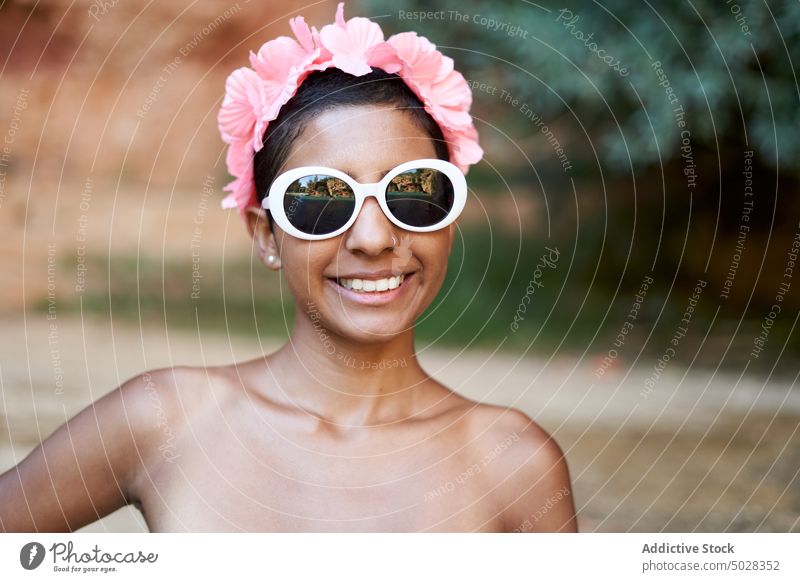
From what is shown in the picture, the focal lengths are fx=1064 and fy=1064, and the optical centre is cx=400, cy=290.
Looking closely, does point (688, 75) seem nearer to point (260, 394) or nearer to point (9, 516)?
point (260, 394)

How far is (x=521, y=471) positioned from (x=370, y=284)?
65cm

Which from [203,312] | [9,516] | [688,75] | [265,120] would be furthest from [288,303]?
[688,75]

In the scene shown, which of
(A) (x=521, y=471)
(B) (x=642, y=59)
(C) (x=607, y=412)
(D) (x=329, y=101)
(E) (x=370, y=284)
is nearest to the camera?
(D) (x=329, y=101)

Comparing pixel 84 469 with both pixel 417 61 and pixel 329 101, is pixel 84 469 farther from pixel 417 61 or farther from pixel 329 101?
pixel 417 61

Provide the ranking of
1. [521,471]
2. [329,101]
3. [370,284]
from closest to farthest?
[329,101] → [370,284] → [521,471]

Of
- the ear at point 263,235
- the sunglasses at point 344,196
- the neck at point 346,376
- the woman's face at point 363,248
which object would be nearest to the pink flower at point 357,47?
the woman's face at point 363,248

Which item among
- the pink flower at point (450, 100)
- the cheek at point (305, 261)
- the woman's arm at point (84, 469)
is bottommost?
the woman's arm at point (84, 469)

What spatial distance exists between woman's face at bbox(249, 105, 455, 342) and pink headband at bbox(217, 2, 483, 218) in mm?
87

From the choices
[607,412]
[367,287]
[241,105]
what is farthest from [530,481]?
[241,105]

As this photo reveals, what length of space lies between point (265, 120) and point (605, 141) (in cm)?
113

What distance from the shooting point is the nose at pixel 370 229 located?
2586mm

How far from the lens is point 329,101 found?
2566 millimetres
